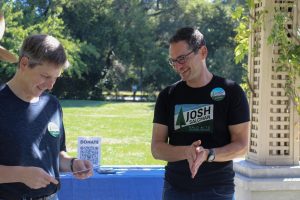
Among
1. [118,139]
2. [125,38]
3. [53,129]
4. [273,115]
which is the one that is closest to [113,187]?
[273,115]

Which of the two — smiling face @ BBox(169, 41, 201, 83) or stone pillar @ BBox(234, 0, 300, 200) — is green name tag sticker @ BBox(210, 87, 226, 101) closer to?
smiling face @ BBox(169, 41, 201, 83)

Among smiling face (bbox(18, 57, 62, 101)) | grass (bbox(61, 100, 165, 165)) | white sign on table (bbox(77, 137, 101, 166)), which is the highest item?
smiling face (bbox(18, 57, 62, 101))

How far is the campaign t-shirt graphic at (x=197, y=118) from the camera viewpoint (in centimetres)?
234

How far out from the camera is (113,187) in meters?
3.92

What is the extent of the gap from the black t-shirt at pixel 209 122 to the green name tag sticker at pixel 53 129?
643mm

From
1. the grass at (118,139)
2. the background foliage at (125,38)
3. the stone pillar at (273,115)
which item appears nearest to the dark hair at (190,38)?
the stone pillar at (273,115)

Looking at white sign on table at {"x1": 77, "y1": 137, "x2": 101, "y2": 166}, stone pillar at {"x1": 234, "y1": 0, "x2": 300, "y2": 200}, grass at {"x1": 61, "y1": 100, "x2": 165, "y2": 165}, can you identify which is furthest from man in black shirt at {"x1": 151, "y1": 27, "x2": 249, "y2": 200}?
grass at {"x1": 61, "y1": 100, "x2": 165, "y2": 165}

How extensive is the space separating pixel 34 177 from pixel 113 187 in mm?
2188

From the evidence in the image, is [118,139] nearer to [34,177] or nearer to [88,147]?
[88,147]

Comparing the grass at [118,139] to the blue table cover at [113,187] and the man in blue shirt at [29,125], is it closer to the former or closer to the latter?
the blue table cover at [113,187]

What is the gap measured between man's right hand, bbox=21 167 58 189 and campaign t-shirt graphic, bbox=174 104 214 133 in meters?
0.80

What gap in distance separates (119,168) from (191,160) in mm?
2211

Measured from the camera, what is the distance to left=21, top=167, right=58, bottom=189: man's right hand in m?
1.77

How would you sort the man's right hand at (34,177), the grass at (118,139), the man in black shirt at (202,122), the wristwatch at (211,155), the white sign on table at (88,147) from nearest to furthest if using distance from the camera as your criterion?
the man's right hand at (34,177)
the wristwatch at (211,155)
the man in black shirt at (202,122)
the white sign on table at (88,147)
the grass at (118,139)
